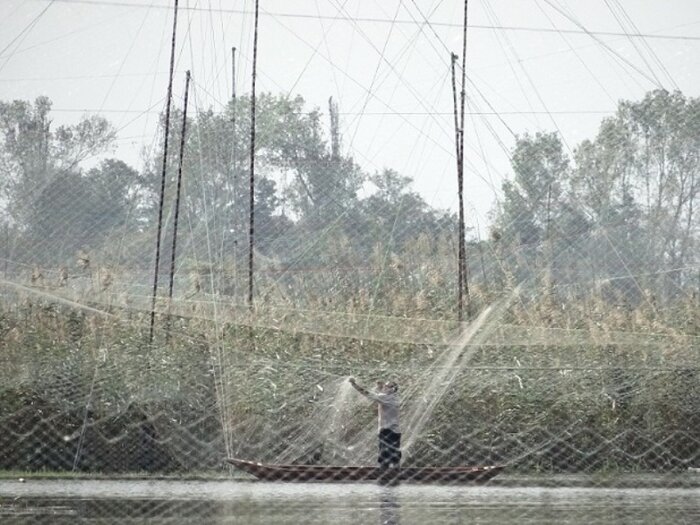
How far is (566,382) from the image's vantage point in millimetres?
21719

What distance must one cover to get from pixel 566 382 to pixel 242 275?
7.45 m

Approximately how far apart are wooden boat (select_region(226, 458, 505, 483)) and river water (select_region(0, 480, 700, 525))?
144 mm

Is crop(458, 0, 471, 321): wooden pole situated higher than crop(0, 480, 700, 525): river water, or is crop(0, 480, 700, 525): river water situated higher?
crop(458, 0, 471, 321): wooden pole

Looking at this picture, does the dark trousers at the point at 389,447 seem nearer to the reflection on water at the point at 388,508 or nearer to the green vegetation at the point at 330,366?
the reflection on water at the point at 388,508

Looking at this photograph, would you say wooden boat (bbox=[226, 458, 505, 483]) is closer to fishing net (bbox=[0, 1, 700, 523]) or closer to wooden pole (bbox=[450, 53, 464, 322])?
fishing net (bbox=[0, 1, 700, 523])

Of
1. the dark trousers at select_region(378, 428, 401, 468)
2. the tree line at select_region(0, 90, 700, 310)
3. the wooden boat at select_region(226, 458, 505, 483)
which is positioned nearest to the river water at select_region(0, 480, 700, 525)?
the wooden boat at select_region(226, 458, 505, 483)

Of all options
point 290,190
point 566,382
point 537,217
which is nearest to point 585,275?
point 537,217

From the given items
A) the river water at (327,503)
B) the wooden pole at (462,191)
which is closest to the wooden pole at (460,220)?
the wooden pole at (462,191)

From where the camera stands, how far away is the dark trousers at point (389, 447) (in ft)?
60.7

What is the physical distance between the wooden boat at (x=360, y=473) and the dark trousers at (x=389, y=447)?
1.34ft

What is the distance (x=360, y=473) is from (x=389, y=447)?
857mm

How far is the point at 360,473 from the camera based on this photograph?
17.8 meters

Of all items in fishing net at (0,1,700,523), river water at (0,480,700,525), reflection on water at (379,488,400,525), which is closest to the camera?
reflection on water at (379,488,400,525)

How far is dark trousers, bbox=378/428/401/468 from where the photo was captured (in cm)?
1850
